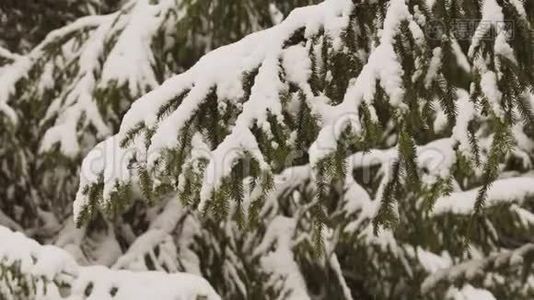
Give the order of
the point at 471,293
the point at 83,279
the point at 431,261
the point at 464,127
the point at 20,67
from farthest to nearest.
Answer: the point at 431,261, the point at 20,67, the point at 471,293, the point at 83,279, the point at 464,127

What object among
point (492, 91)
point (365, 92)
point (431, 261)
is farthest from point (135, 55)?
point (492, 91)

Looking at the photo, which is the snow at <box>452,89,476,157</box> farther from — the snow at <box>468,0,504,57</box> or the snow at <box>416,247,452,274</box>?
the snow at <box>416,247,452,274</box>

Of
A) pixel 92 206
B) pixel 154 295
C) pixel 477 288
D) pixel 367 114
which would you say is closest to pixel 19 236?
pixel 154 295

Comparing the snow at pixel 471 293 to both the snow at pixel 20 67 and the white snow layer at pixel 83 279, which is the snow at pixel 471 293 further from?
the snow at pixel 20 67

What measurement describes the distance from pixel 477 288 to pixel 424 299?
0.43 metres

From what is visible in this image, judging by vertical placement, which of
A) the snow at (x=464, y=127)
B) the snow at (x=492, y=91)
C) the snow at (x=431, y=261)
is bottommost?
the snow at (x=431, y=261)

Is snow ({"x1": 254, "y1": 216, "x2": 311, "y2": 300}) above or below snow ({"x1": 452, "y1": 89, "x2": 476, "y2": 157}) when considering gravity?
below

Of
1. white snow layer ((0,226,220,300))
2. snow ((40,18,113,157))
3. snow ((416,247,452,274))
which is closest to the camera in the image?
white snow layer ((0,226,220,300))

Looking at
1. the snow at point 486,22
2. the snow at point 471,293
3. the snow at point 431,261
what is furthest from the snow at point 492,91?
the snow at point 431,261

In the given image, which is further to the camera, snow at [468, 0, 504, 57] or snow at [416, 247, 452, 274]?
snow at [416, 247, 452, 274]

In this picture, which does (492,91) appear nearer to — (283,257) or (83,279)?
(83,279)

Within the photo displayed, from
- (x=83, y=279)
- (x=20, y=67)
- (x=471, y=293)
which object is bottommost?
(x=471, y=293)

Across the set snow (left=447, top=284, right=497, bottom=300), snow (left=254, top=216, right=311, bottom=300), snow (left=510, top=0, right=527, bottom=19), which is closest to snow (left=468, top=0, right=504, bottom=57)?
snow (left=510, top=0, right=527, bottom=19)

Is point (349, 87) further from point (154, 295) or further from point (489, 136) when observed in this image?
point (489, 136)
